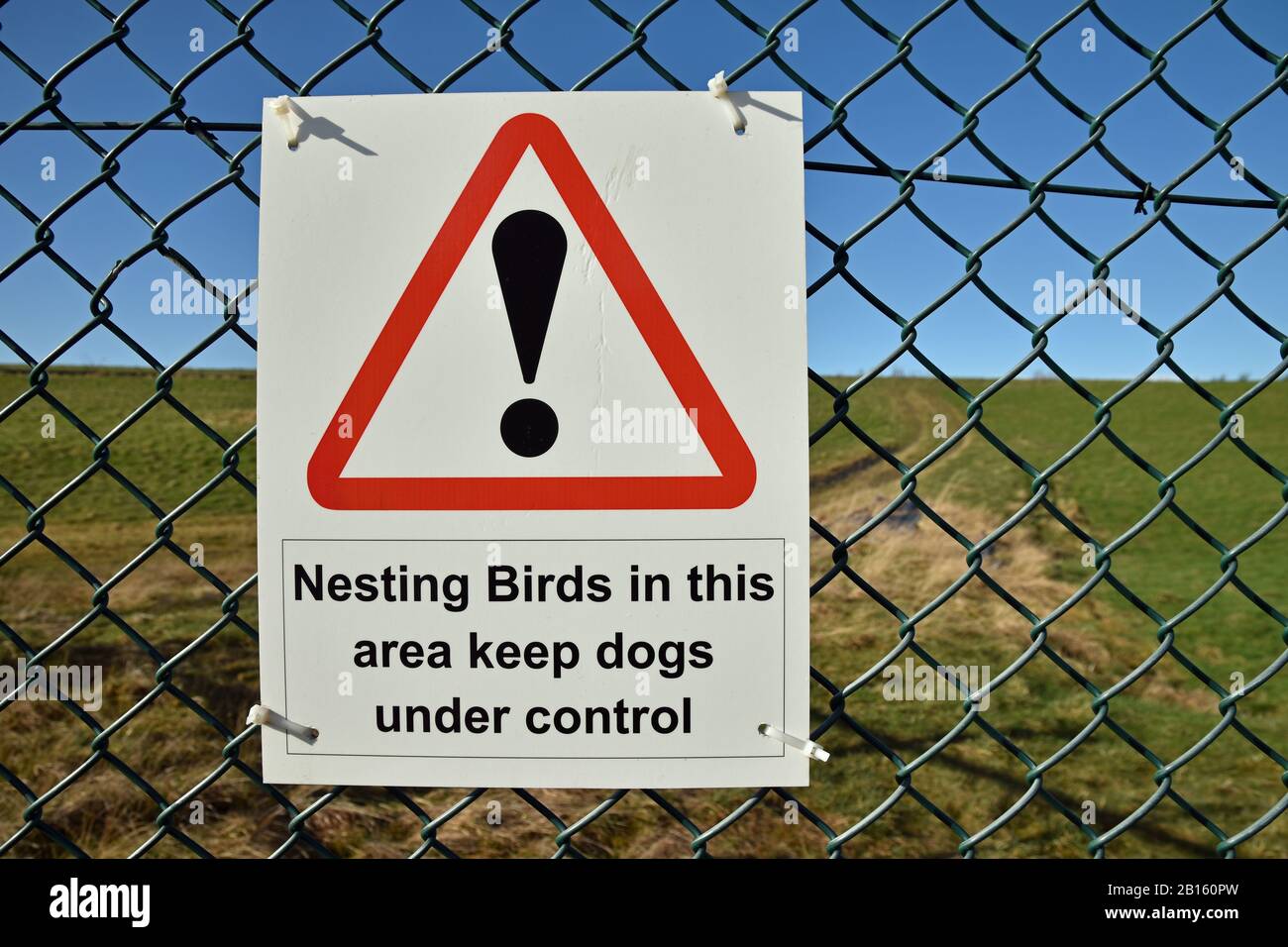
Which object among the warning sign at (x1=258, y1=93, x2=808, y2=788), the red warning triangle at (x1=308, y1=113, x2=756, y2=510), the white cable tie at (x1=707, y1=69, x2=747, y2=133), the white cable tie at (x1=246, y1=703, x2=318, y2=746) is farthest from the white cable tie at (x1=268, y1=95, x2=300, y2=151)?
the white cable tie at (x1=246, y1=703, x2=318, y2=746)

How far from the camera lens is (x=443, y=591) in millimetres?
1314

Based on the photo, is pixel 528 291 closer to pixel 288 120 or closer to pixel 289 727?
pixel 288 120

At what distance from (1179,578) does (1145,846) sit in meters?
11.1

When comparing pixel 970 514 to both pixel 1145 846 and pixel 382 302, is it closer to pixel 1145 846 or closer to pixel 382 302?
pixel 1145 846

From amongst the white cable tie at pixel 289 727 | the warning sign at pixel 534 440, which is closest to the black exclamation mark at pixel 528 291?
the warning sign at pixel 534 440

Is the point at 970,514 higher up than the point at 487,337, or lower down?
higher up

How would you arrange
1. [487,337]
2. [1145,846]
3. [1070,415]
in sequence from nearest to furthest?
[487,337] < [1145,846] < [1070,415]

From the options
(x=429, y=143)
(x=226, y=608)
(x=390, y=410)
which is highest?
(x=429, y=143)

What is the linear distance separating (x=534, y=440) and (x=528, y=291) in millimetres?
242

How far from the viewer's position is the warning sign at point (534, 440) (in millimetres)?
1300

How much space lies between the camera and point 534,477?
1298 millimetres

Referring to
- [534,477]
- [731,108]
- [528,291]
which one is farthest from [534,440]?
[731,108]

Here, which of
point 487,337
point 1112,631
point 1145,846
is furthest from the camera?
point 1112,631

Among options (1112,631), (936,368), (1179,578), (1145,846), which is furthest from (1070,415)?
(936,368)
